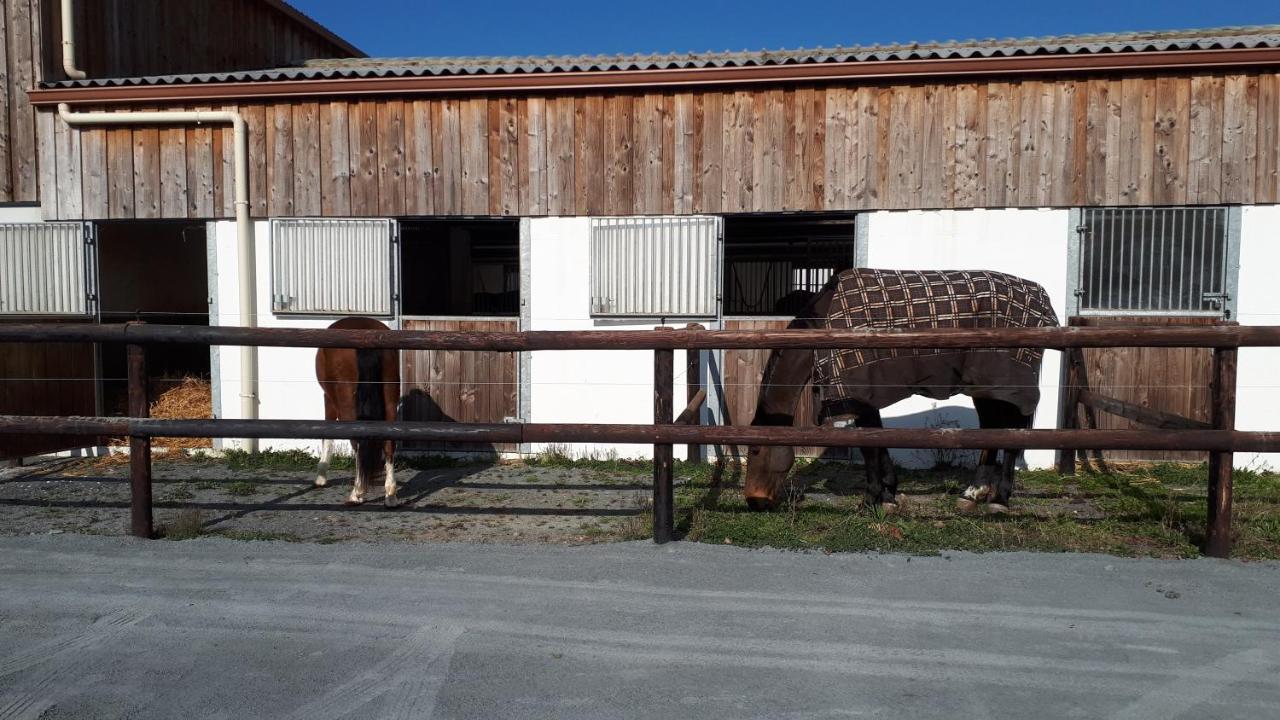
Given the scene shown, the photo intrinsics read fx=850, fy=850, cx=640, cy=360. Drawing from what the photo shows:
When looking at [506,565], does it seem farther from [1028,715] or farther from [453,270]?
[453,270]

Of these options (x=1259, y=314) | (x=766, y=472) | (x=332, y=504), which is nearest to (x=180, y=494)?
(x=332, y=504)

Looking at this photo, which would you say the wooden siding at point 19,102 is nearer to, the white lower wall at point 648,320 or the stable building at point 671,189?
the stable building at point 671,189

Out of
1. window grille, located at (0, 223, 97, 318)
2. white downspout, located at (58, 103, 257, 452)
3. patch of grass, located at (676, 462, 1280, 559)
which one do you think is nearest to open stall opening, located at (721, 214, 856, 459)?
patch of grass, located at (676, 462, 1280, 559)

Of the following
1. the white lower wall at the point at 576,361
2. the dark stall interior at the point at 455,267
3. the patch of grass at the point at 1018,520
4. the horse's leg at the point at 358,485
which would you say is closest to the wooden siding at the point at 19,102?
the dark stall interior at the point at 455,267

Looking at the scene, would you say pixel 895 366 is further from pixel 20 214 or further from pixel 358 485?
pixel 20 214

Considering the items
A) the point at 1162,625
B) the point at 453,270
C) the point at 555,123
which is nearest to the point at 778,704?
the point at 1162,625

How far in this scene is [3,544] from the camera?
473 cm

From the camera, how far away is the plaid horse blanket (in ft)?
17.4

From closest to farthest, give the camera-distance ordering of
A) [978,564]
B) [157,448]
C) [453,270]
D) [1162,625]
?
[1162,625], [978,564], [157,448], [453,270]

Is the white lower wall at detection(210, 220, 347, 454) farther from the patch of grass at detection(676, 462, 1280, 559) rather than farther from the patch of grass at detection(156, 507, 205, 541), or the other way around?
the patch of grass at detection(676, 462, 1280, 559)

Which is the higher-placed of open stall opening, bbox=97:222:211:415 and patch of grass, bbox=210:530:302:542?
open stall opening, bbox=97:222:211:415

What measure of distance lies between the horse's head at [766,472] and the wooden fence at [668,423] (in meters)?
0.56

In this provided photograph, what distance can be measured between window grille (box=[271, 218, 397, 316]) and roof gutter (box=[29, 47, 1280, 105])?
1219 mm

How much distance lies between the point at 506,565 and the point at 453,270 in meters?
8.68
